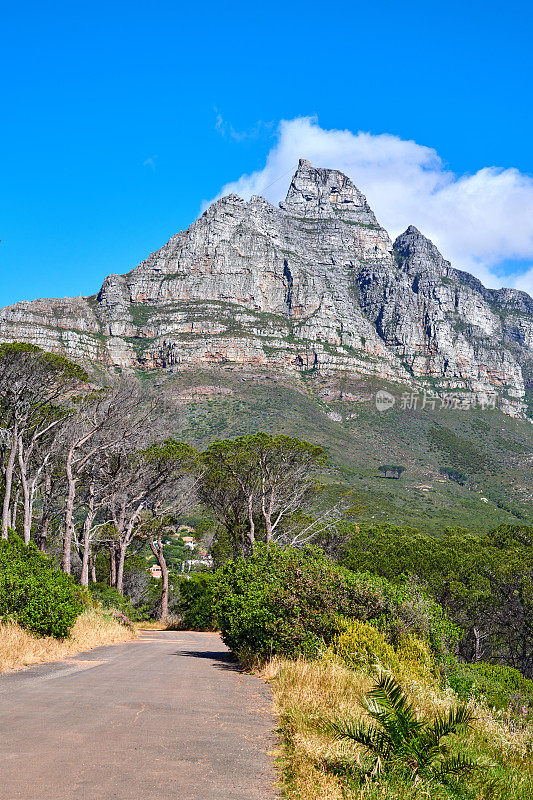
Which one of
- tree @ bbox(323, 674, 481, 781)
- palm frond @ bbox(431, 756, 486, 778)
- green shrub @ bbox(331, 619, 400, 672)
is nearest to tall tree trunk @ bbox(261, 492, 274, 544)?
green shrub @ bbox(331, 619, 400, 672)

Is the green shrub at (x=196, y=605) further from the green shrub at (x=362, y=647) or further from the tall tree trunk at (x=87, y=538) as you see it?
the green shrub at (x=362, y=647)

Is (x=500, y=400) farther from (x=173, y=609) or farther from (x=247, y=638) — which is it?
(x=247, y=638)

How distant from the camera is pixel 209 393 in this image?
354 feet

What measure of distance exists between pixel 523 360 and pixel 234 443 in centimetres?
18638

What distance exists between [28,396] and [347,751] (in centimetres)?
2286

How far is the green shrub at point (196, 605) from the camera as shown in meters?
28.1

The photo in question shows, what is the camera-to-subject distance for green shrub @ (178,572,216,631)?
1105 inches

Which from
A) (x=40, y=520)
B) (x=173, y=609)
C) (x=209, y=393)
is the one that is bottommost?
(x=173, y=609)

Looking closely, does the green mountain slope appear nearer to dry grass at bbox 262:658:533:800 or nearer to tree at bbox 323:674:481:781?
dry grass at bbox 262:658:533:800

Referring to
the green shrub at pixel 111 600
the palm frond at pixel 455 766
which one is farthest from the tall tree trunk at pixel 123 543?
the palm frond at pixel 455 766

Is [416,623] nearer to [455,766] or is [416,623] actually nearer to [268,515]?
[455,766]

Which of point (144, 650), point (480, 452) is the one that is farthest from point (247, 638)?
point (480, 452)

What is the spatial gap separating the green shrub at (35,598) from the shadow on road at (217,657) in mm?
3379

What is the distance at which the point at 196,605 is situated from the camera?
28797mm
